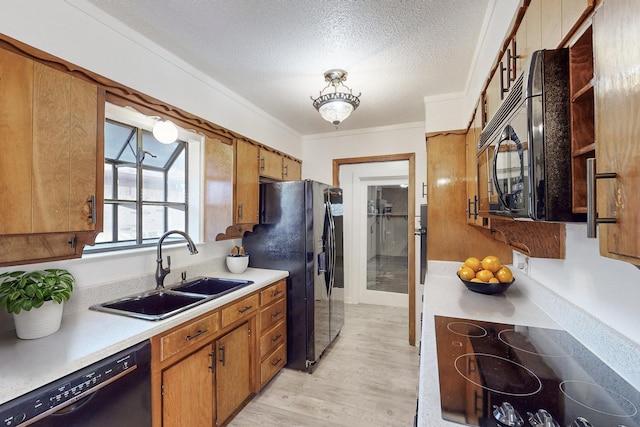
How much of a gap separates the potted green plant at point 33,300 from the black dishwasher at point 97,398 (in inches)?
14.5

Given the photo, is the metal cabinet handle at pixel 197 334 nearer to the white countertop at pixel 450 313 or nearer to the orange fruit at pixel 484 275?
the white countertop at pixel 450 313

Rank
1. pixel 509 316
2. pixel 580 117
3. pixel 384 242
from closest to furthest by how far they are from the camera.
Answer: pixel 580 117, pixel 509 316, pixel 384 242

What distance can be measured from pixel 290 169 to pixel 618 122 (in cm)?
340

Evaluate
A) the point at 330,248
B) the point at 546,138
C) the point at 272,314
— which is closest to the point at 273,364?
the point at 272,314

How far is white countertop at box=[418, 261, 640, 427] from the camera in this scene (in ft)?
3.00

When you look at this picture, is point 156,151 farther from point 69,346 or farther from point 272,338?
point 272,338

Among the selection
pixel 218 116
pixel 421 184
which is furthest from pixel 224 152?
pixel 421 184

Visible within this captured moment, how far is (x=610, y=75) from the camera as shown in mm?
522

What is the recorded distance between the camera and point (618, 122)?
19.8 inches

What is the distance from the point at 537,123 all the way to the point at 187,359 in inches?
73.1

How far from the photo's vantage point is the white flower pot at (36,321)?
4.21 ft

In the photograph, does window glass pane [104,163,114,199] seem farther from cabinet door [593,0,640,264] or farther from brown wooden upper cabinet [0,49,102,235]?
cabinet door [593,0,640,264]

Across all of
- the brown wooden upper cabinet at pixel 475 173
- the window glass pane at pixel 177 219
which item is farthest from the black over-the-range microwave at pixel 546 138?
the window glass pane at pixel 177 219

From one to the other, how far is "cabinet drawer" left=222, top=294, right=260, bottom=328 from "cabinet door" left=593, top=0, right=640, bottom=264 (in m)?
1.90
